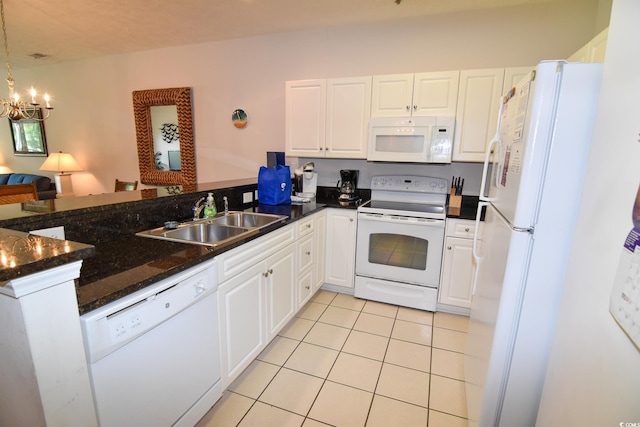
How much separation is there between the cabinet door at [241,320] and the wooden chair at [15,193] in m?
1.99

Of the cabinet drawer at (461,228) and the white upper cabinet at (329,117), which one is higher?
the white upper cabinet at (329,117)

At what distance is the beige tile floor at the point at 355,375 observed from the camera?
162 cm

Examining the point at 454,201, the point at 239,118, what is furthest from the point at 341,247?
the point at 239,118

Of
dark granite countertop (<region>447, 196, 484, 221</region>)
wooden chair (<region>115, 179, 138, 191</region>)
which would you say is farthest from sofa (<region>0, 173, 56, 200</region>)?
dark granite countertop (<region>447, 196, 484, 221</region>)

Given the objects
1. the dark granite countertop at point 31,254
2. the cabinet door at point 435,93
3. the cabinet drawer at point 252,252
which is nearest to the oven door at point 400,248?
the cabinet drawer at point 252,252

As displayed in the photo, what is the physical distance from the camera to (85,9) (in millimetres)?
2836

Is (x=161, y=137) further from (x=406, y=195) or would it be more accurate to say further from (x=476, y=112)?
(x=476, y=112)

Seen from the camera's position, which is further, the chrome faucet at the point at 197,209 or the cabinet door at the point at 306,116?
the cabinet door at the point at 306,116

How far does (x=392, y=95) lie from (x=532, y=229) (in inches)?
75.3

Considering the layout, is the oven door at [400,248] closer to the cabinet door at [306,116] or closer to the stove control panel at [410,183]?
the stove control panel at [410,183]

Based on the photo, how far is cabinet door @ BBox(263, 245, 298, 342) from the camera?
6.50 feet

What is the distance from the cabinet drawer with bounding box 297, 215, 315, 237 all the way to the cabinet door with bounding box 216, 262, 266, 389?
21.6 inches

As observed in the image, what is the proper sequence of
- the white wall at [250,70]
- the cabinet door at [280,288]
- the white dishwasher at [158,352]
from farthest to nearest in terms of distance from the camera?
the white wall at [250,70]
the cabinet door at [280,288]
the white dishwasher at [158,352]

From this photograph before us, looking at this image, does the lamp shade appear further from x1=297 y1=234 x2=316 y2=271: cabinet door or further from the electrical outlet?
x1=297 y1=234 x2=316 y2=271: cabinet door
